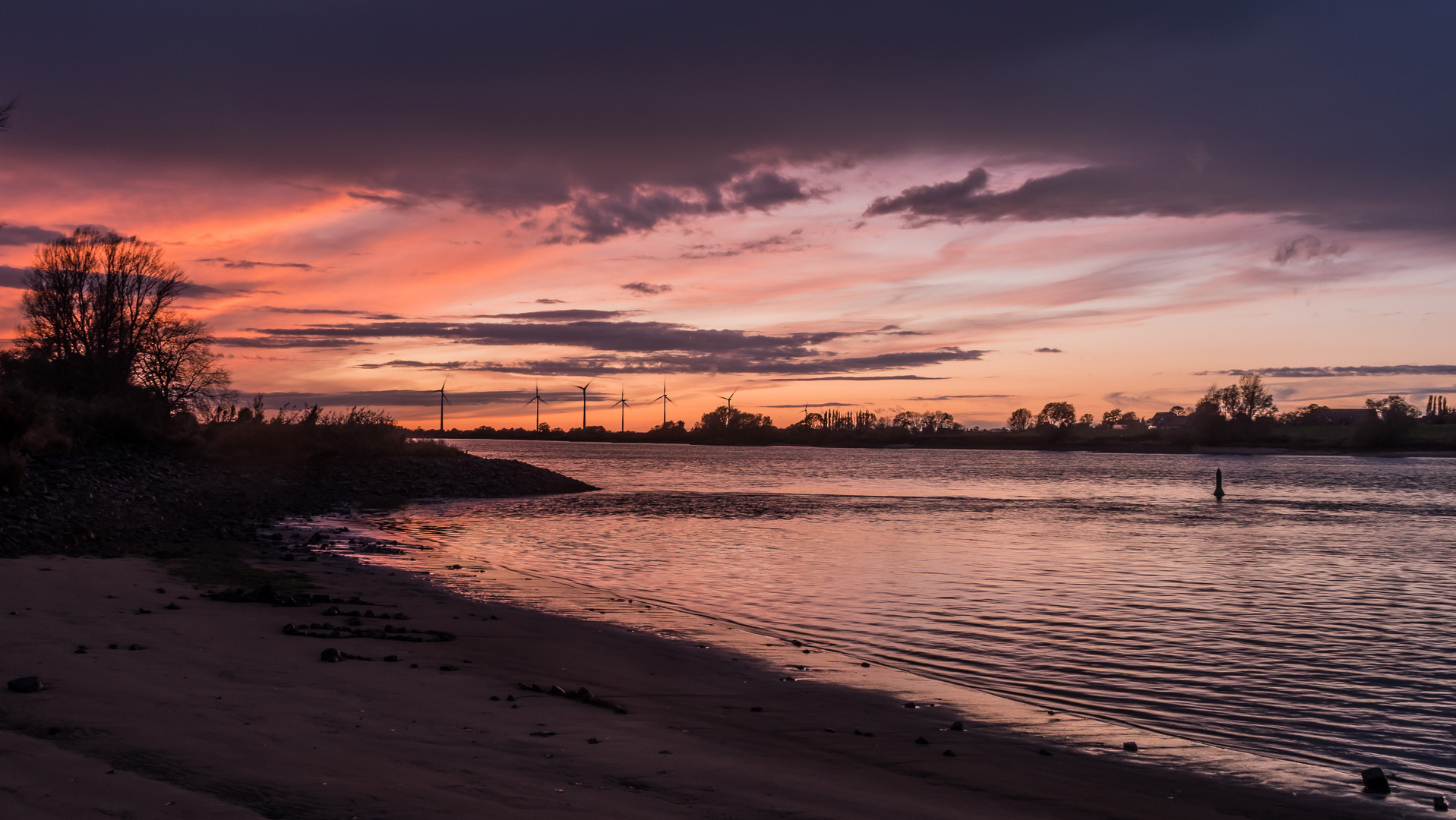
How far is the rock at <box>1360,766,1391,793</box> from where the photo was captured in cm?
769

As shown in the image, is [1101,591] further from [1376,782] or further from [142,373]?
[142,373]

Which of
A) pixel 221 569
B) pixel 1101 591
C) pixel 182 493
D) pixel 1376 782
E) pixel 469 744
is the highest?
pixel 182 493

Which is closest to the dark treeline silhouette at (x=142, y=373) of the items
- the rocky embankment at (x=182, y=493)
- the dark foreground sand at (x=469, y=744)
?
the rocky embankment at (x=182, y=493)

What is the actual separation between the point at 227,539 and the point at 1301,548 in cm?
3568

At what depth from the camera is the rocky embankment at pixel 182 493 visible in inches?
782

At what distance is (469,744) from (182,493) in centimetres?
2816

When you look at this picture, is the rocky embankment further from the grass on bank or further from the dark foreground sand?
the dark foreground sand

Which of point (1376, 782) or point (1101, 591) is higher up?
point (1376, 782)

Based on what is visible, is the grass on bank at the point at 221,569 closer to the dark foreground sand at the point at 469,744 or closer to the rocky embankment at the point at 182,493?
the rocky embankment at the point at 182,493

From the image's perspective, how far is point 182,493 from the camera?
29.6 meters

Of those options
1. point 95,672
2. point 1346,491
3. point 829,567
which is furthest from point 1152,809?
point 1346,491

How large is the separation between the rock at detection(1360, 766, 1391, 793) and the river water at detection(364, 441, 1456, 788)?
0.71 meters

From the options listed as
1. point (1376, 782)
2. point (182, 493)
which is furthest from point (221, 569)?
point (1376, 782)

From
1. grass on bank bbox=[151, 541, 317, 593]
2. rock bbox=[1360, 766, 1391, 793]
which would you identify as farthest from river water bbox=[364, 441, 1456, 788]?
grass on bank bbox=[151, 541, 317, 593]
